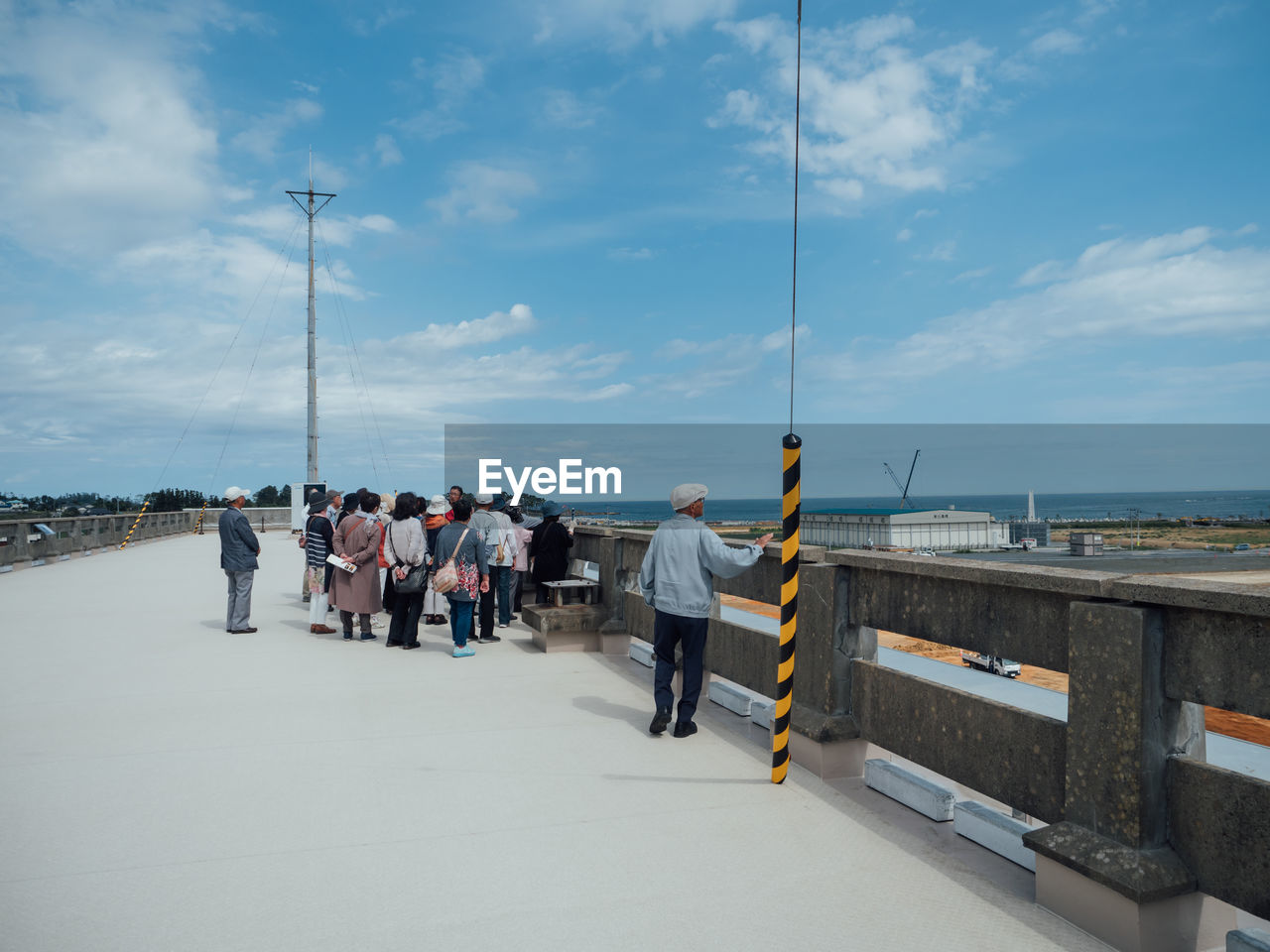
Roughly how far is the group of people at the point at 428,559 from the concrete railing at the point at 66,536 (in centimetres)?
1391

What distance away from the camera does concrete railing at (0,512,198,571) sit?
2139 centimetres

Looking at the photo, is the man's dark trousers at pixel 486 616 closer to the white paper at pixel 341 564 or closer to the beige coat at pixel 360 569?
the beige coat at pixel 360 569

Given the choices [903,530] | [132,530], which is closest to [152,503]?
[132,530]

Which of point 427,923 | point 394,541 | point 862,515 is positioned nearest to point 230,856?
point 427,923

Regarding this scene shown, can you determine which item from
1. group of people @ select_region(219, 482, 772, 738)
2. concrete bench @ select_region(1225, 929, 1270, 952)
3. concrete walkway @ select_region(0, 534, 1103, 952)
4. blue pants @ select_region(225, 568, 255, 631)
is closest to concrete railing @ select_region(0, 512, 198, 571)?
group of people @ select_region(219, 482, 772, 738)

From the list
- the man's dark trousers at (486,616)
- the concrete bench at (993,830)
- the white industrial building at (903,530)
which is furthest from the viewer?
the white industrial building at (903,530)

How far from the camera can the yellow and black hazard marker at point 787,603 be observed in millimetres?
5145

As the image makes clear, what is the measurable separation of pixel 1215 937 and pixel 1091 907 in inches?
17.7

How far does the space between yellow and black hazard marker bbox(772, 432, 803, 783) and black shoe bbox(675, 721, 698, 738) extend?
962 mm

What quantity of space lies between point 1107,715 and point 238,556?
1042cm

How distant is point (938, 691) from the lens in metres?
4.37

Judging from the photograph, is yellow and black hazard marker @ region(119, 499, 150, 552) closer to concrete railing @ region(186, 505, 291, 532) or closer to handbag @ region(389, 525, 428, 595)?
concrete railing @ region(186, 505, 291, 532)

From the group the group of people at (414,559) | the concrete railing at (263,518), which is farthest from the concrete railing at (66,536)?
the group of people at (414,559)

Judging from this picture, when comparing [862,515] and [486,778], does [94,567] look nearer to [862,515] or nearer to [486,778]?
[486,778]
